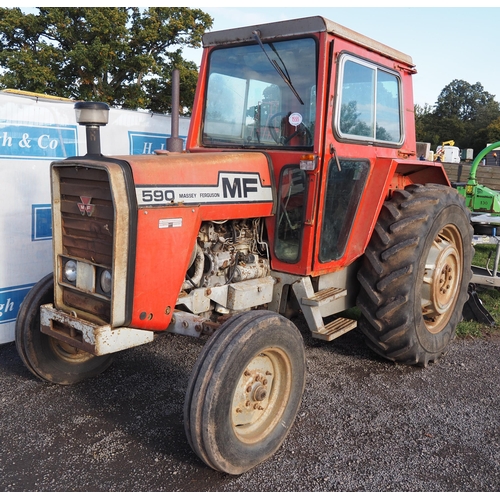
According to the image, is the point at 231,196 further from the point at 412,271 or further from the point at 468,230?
the point at 468,230

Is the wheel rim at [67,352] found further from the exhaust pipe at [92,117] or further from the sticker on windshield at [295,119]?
the sticker on windshield at [295,119]

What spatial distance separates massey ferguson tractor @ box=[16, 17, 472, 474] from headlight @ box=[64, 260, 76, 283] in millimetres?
19

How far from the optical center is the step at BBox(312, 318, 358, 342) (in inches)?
143

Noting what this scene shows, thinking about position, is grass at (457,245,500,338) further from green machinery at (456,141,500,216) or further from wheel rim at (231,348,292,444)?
wheel rim at (231,348,292,444)

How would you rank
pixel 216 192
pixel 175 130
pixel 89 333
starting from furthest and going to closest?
pixel 175 130, pixel 216 192, pixel 89 333

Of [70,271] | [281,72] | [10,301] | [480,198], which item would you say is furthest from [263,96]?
[480,198]

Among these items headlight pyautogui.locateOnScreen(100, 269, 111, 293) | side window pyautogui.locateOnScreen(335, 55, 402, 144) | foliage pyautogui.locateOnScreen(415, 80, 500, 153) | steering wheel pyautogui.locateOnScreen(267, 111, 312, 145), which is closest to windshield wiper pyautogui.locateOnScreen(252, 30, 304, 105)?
steering wheel pyautogui.locateOnScreen(267, 111, 312, 145)

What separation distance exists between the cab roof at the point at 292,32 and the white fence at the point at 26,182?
1796mm

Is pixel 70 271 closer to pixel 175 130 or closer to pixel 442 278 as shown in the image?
pixel 175 130

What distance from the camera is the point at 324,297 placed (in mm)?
3766

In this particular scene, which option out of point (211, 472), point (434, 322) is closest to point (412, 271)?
point (434, 322)

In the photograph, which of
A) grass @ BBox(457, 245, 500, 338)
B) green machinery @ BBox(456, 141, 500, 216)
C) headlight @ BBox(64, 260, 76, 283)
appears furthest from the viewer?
green machinery @ BBox(456, 141, 500, 216)

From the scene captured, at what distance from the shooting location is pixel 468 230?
4.70 m

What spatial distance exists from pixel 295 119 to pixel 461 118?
2670 inches
